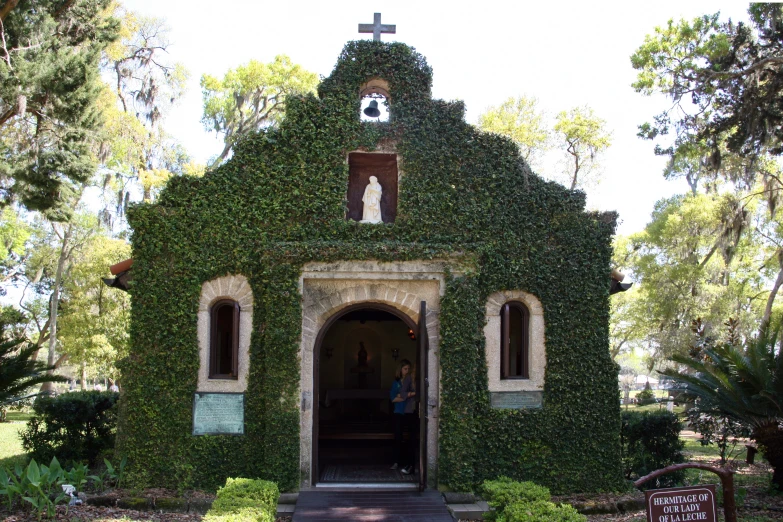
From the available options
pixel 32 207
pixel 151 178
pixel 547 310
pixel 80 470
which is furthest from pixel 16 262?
pixel 547 310

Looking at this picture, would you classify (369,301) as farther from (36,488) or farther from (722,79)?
(722,79)

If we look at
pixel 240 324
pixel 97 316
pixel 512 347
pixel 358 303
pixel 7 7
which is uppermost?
pixel 7 7

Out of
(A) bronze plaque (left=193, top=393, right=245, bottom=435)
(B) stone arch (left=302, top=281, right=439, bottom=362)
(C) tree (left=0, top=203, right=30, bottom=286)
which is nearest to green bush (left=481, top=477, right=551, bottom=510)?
(B) stone arch (left=302, top=281, right=439, bottom=362)

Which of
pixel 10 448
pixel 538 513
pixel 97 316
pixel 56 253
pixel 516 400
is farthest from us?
pixel 56 253

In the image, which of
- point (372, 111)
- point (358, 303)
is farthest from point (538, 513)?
point (372, 111)

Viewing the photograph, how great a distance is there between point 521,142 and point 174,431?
25601 mm

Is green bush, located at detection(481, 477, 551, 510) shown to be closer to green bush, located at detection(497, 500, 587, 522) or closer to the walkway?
green bush, located at detection(497, 500, 587, 522)

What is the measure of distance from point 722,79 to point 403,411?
11244mm

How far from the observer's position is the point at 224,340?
1200 centimetres

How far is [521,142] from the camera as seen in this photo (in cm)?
3288

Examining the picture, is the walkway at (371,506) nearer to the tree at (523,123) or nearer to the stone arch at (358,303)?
the stone arch at (358,303)

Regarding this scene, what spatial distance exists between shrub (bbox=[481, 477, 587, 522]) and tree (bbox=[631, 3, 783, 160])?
11.1 m

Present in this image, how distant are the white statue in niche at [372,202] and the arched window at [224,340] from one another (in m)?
2.75

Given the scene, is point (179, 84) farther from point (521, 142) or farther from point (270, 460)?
point (270, 460)
